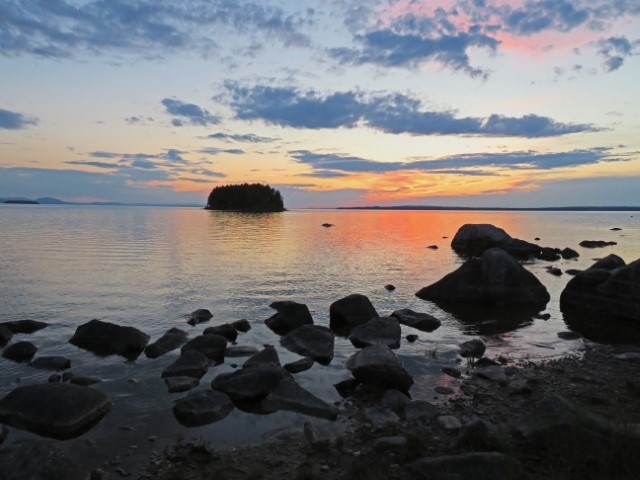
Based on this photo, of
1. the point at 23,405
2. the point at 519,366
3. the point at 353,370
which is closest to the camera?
the point at 23,405

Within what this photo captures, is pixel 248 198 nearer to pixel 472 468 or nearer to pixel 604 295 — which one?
pixel 604 295

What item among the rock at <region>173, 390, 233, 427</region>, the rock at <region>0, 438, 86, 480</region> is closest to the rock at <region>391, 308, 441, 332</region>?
the rock at <region>173, 390, 233, 427</region>

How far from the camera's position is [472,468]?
20.9 feet

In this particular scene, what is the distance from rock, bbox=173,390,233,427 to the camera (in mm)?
9633

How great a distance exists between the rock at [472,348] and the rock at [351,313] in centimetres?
435

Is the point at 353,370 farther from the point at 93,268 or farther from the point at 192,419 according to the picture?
the point at 93,268

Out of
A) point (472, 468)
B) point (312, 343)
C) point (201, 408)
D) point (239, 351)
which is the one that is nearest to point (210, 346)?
point (239, 351)

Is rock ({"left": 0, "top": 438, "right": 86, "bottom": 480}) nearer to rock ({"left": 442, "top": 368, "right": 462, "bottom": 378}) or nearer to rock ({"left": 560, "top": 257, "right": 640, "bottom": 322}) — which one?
rock ({"left": 442, "top": 368, "right": 462, "bottom": 378})

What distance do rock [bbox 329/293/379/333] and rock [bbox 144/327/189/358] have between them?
6.09 meters

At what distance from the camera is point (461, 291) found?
78.7 ft

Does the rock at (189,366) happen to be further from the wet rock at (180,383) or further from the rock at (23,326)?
the rock at (23,326)

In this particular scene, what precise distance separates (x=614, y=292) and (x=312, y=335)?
14.8 meters

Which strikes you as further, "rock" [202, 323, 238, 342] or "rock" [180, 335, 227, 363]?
"rock" [202, 323, 238, 342]

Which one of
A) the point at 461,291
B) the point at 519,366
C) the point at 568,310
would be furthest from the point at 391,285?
the point at 519,366
